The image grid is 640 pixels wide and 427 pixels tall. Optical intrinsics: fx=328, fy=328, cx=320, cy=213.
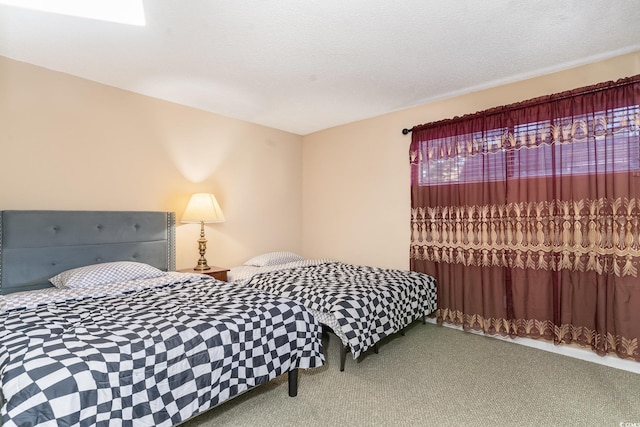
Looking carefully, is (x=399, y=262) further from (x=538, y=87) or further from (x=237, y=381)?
(x=237, y=381)

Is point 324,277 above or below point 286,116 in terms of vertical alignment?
below

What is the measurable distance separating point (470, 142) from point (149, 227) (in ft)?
10.4

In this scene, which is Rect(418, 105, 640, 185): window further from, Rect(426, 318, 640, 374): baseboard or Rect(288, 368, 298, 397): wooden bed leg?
Rect(288, 368, 298, 397): wooden bed leg

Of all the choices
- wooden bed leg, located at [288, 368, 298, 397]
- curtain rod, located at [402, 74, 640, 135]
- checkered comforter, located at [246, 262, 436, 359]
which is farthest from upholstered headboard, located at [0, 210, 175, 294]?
curtain rod, located at [402, 74, 640, 135]

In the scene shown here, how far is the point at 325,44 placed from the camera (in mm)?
2328

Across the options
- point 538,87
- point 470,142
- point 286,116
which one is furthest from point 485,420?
point 286,116

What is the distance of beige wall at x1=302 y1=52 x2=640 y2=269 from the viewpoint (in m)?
3.37

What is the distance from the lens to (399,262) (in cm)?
375

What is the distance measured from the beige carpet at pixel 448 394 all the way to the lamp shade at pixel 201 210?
5.70ft

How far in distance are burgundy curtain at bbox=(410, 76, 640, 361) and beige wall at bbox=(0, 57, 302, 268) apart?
1.94 meters

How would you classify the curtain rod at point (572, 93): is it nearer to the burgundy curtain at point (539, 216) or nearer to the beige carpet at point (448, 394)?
the burgundy curtain at point (539, 216)

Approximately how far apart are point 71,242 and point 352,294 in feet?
7.59

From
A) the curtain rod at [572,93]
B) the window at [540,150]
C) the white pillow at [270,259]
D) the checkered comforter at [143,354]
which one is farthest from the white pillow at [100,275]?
the curtain rod at [572,93]

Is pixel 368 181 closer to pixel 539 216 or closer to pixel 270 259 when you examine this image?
pixel 270 259
